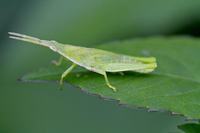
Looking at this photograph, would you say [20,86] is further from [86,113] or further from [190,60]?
[190,60]

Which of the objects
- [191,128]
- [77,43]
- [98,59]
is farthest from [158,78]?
[77,43]

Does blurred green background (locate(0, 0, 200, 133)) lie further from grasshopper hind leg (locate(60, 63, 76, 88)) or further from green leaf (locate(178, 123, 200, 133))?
green leaf (locate(178, 123, 200, 133))

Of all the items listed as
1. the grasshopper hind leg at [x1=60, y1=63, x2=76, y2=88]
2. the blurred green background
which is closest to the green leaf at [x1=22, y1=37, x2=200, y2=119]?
the grasshopper hind leg at [x1=60, y1=63, x2=76, y2=88]

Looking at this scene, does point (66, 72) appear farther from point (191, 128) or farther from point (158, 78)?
point (191, 128)

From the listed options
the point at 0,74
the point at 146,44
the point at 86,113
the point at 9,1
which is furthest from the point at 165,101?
the point at 9,1

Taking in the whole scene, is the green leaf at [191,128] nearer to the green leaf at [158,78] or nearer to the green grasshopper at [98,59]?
the green leaf at [158,78]

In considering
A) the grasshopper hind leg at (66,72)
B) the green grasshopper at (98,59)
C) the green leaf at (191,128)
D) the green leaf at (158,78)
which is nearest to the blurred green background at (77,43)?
the green leaf at (158,78)
